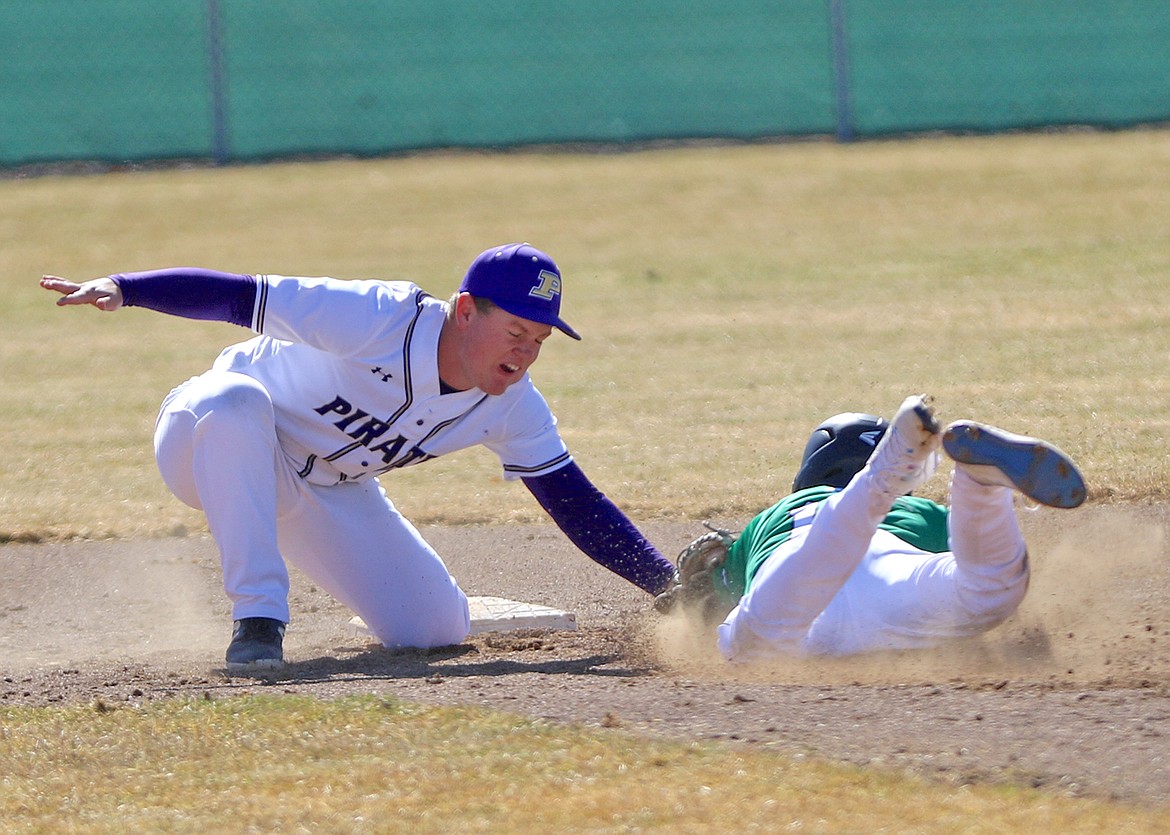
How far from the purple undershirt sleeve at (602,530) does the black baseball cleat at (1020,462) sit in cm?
133

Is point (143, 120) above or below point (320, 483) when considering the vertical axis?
above

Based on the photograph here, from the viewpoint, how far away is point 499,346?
4.74m

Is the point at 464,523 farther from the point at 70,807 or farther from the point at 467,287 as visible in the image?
the point at 70,807

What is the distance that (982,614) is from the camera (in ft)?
14.2

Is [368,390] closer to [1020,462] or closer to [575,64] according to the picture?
[1020,462]

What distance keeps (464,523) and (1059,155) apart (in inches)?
468

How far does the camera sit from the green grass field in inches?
136

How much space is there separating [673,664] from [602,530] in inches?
22.0

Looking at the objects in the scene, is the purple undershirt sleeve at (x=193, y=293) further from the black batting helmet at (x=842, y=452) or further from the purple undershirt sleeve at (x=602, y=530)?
the black batting helmet at (x=842, y=452)

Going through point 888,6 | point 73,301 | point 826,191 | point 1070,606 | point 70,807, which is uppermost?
point 888,6

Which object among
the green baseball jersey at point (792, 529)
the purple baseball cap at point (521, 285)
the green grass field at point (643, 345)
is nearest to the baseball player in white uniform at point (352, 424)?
the purple baseball cap at point (521, 285)

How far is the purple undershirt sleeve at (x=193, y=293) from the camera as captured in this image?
15.8 feet

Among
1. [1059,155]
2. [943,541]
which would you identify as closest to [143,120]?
[1059,155]

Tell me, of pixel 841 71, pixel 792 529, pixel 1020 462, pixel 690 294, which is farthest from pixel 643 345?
pixel 1020 462
